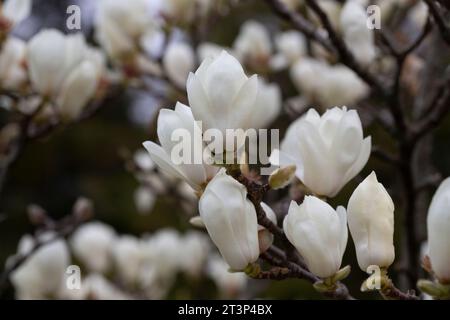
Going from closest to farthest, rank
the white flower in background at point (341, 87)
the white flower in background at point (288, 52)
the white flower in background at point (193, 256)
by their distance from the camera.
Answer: the white flower in background at point (341, 87) < the white flower in background at point (288, 52) < the white flower in background at point (193, 256)

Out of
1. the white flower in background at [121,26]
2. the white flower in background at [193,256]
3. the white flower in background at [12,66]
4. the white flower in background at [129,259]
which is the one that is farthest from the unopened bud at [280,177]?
the white flower in background at [193,256]

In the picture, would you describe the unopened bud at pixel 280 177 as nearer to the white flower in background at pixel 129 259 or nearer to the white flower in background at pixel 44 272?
the white flower in background at pixel 44 272

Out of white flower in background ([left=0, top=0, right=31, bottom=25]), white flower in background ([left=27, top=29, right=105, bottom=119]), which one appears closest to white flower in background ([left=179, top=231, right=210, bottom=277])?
white flower in background ([left=27, top=29, right=105, bottom=119])

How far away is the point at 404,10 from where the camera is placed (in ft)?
5.38

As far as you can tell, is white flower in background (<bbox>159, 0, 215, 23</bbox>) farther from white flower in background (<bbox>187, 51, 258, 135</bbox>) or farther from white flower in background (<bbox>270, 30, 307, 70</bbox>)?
white flower in background (<bbox>187, 51, 258, 135</bbox>)

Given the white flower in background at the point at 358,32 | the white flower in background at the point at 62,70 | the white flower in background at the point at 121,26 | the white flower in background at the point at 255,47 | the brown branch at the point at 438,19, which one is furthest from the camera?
the white flower in background at the point at 255,47

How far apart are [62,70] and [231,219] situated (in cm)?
64

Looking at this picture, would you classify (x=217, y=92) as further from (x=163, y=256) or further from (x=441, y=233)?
(x=163, y=256)

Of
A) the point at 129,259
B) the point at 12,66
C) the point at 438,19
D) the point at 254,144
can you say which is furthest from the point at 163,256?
the point at 438,19

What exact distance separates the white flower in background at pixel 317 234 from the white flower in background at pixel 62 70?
0.64 metres

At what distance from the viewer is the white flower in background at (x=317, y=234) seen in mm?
596

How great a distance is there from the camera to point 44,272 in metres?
1.37
